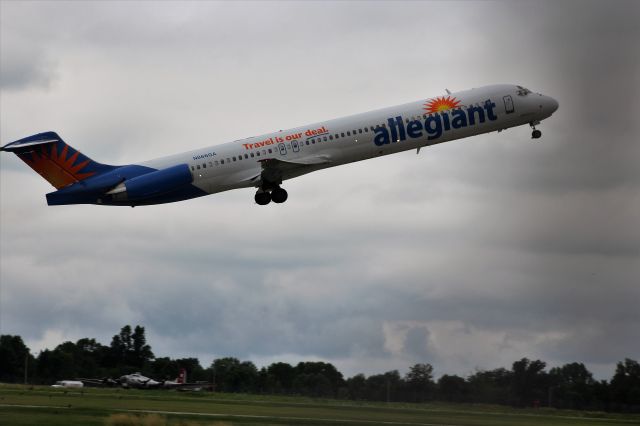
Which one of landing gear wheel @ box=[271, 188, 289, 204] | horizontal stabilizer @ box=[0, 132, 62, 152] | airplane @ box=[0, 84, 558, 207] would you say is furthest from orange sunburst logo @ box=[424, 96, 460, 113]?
horizontal stabilizer @ box=[0, 132, 62, 152]

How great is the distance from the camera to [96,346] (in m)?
139

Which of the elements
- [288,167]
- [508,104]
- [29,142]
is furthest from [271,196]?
[508,104]

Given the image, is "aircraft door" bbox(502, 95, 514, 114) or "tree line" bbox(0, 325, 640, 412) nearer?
"tree line" bbox(0, 325, 640, 412)

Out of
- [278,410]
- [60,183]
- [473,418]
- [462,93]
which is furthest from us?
[462,93]

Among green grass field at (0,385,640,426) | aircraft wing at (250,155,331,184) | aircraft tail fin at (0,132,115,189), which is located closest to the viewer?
green grass field at (0,385,640,426)

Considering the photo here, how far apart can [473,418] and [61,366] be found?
266ft

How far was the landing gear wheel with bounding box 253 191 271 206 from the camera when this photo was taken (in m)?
81.4

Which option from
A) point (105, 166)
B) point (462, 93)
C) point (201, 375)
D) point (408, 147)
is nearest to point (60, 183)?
point (105, 166)

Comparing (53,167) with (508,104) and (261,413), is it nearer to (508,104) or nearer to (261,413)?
(261,413)

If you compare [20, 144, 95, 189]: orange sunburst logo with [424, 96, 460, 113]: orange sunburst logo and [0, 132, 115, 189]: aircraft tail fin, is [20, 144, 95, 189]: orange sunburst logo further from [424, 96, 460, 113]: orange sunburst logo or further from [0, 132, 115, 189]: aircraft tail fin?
[424, 96, 460, 113]: orange sunburst logo

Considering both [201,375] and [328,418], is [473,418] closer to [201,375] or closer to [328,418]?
[328,418]

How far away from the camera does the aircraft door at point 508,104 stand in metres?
84.8

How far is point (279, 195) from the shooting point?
8138 centimetres

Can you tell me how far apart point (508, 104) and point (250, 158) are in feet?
69.2
